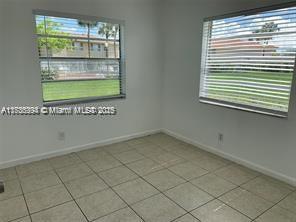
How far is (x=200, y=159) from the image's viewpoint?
3.04m

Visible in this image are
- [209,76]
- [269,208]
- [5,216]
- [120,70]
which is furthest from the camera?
[120,70]

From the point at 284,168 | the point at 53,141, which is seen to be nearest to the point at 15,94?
the point at 53,141

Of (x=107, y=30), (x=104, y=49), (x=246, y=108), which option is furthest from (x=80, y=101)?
(x=246, y=108)

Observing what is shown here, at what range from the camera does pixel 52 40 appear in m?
2.86

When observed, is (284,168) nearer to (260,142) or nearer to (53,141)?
(260,142)

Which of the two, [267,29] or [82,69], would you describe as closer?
[267,29]

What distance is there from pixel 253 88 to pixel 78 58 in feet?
7.69

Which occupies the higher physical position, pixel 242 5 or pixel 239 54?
pixel 242 5

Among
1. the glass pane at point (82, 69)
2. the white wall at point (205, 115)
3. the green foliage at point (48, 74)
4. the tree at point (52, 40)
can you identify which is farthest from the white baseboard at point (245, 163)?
the tree at point (52, 40)

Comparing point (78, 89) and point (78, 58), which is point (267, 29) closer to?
point (78, 58)

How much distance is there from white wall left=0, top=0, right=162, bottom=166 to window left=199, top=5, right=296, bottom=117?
0.97 meters

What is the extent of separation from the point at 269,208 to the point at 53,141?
2.68m

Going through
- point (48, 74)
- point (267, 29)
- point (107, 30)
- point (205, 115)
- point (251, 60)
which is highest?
point (107, 30)

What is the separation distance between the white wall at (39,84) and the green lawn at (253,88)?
112cm
